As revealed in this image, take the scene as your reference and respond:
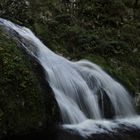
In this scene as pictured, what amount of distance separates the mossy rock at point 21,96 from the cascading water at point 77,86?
357mm

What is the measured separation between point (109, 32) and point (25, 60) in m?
4.60

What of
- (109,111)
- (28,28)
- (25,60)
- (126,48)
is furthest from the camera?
(126,48)

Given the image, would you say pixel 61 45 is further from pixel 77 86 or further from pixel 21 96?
pixel 21 96

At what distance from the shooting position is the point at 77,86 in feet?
33.0

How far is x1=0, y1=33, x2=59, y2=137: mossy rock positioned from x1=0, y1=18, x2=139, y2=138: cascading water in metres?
0.36

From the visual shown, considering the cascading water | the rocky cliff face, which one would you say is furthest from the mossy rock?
the cascading water

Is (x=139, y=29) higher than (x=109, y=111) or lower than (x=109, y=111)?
higher

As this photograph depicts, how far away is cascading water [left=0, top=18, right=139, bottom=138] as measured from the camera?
30.9 ft

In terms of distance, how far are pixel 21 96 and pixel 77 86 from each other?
1.78 m

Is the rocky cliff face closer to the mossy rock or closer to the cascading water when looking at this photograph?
the mossy rock

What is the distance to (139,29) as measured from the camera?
13992mm

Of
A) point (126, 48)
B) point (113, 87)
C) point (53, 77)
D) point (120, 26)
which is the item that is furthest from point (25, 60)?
point (120, 26)

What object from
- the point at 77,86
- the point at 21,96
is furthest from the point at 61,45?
the point at 21,96

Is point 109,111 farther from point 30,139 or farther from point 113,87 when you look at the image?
point 30,139
